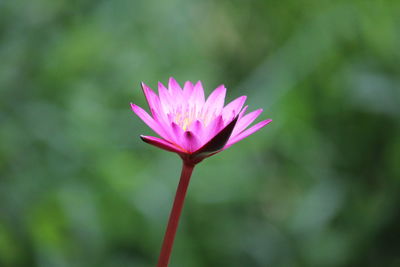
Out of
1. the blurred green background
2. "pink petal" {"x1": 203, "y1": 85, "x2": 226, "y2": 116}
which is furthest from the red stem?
the blurred green background

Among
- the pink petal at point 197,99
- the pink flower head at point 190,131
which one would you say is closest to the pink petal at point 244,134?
the pink flower head at point 190,131

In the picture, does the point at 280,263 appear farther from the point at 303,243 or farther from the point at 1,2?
the point at 1,2

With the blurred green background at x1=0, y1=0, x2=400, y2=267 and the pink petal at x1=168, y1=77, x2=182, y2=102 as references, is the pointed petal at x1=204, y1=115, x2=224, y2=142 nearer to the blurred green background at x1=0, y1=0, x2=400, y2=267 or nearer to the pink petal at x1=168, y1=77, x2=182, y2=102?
the pink petal at x1=168, y1=77, x2=182, y2=102

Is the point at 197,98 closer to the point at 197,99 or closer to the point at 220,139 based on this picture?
the point at 197,99

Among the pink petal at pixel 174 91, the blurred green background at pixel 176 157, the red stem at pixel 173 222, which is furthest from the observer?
the blurred green background at pixel 176 157

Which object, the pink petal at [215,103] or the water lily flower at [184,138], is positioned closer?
the water lily flower at [184,138]

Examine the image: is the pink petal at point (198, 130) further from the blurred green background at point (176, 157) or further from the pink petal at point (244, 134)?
the blurred green background at point (176, 157)

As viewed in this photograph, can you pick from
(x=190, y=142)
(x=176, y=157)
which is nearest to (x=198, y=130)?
(x=190, y=142)
